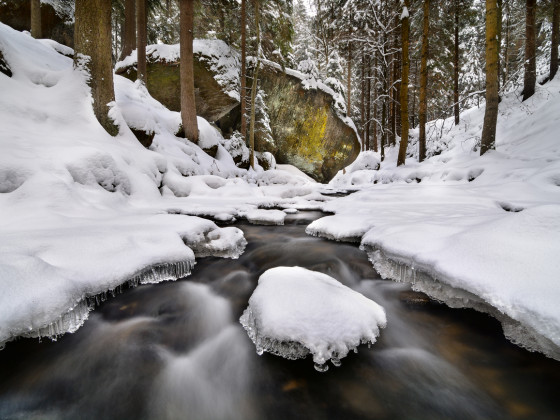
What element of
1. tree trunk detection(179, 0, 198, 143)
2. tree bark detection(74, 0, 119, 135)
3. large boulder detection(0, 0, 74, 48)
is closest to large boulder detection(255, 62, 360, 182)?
tree trunk detection(179, 0, 198, 143)

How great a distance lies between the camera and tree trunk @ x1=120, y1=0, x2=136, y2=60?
1179 cm

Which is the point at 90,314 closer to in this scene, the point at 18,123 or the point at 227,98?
the point at 18,123

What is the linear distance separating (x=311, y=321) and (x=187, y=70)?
9.99 m

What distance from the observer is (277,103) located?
17016 millimetres

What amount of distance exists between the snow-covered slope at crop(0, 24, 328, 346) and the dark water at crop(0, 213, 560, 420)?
0.87ft

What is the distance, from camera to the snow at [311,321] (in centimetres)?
156

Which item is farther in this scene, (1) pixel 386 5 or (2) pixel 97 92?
(1) pixel 386 5

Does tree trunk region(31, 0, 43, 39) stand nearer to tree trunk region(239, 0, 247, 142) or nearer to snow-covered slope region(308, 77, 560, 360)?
tree trunk region(239, 0, 247, 142)

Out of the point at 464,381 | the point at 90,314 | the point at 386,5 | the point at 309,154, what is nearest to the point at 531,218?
the point at 464,381

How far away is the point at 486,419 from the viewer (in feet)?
4.24

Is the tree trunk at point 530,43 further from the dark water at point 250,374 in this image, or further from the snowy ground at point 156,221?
the dark water at point 250,374

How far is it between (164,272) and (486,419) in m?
2.55

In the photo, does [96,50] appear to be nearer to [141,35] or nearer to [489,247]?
[141,35]

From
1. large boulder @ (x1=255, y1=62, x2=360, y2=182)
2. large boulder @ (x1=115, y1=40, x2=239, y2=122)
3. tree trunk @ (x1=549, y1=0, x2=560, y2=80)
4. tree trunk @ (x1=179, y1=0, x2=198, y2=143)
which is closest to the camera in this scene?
tree trunk @ (x1=179, y1=0, x2=198, y2=143)
